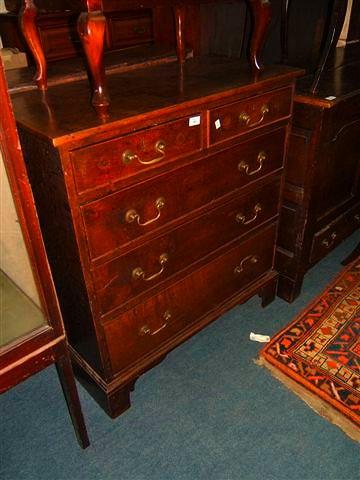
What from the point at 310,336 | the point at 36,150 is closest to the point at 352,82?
the point at 310,336

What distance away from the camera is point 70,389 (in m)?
1.50

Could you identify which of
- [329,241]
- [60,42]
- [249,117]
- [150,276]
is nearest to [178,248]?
[150,276]

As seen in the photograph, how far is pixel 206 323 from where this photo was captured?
2.02 metres

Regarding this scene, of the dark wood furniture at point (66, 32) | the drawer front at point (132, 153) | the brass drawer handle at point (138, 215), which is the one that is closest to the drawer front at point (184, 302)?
the brass drawer handle at point (138, 215)

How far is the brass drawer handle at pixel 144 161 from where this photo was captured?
133cm

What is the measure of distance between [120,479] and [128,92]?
4.76 ft

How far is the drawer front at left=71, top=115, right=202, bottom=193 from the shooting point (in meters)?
1.25

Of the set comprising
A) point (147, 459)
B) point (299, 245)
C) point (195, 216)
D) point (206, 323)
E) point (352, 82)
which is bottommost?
point (147, 459)

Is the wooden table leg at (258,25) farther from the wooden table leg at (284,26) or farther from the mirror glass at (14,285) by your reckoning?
the mirror glass at (14,285)

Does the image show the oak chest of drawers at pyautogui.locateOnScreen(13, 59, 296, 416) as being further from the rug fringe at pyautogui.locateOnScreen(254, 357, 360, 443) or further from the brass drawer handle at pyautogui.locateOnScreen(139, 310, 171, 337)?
the rug fringe at pyautogui.locateOnScreen(254, 357, 360, 443)

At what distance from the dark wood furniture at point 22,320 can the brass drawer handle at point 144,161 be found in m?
0.33

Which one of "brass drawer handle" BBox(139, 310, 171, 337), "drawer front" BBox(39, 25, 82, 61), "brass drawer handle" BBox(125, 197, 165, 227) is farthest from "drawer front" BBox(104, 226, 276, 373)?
"drawer front" BBox(39, 25, 82, 61)

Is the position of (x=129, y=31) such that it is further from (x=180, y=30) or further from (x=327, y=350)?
(x=327, y=350)

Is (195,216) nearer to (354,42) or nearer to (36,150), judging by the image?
(36,150)
